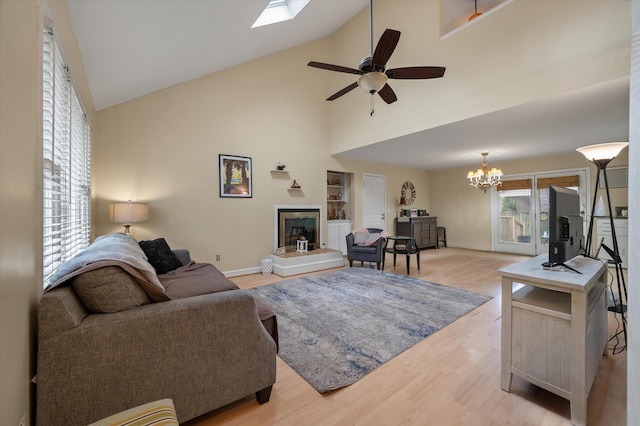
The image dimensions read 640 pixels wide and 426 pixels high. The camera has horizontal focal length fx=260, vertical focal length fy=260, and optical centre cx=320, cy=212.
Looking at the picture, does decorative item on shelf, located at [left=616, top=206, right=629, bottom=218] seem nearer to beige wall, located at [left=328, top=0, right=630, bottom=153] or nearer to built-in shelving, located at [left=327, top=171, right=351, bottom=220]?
beige wall, located at [left=328, top=0, right=630, bottom=153]

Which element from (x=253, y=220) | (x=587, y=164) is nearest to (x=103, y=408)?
(x=253, y=220)

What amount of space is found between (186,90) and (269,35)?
1504 mm

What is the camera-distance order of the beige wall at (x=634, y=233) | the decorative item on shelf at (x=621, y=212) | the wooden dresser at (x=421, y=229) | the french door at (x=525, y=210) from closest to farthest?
1. the beige wall at (x=634, y=233)
2. the decorative item on shelf at (x=621, y=212)
3. the french door at (x=525, y=210)
4. the wooden dresser at (x=421, y=229)

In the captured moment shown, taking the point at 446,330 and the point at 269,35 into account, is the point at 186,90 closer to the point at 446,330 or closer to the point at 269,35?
the point at 269,35

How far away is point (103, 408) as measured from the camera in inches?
43.5

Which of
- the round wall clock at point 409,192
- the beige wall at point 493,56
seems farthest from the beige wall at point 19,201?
the round wall clock at point 409,192

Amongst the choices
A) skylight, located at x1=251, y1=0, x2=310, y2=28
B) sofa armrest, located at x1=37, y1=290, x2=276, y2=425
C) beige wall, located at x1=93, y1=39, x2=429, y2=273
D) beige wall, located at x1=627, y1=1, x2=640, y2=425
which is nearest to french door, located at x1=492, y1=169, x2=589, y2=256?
beige wall, located at x1=93, y1=39, x2=429, y2=273

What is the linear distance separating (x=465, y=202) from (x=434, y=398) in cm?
660

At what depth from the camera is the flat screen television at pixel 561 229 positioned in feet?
5.08

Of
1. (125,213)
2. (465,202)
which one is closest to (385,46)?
(125,213)

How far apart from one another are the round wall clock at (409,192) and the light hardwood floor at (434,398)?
5.35 m

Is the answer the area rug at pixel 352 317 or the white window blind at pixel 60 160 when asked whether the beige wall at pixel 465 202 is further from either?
the white window blind at pixel 60 160

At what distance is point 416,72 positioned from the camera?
2408mm

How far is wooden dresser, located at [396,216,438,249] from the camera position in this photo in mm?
6666
